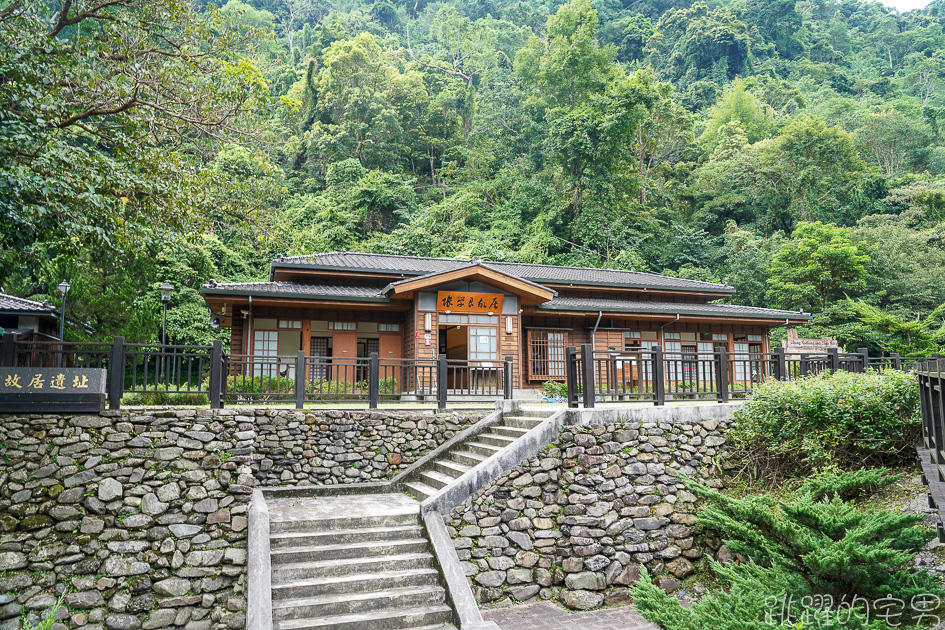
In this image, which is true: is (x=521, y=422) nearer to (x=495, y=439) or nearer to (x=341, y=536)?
(x=495, y=439)

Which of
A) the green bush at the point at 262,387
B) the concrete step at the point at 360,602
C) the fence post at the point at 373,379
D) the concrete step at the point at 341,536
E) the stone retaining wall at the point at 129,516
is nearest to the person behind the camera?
the concrete step at the point at 360,602

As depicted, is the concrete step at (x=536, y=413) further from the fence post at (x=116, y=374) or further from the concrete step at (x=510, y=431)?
the fence post at (x=116, y=374)

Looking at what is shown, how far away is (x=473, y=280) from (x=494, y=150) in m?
23.4

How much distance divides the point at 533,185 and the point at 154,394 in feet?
86.2

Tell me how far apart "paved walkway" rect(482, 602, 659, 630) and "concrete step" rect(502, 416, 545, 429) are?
101 inches

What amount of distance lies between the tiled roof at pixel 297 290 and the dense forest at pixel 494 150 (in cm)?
97

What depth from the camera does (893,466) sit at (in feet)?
23.4

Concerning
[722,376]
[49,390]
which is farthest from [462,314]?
[49,390]

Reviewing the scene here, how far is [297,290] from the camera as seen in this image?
1441cm

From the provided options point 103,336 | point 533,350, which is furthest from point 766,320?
point 103,336

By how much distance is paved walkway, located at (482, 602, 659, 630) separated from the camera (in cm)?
612

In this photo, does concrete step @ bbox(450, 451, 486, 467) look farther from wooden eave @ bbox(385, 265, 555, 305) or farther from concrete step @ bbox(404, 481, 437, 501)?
wooden eave @ bbox(385, 265, 555, 305)

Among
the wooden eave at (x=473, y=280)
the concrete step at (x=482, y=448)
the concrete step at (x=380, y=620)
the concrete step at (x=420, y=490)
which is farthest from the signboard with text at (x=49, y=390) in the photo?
the wooden eave at (x=473, y=280)

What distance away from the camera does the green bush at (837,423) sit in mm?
7094
